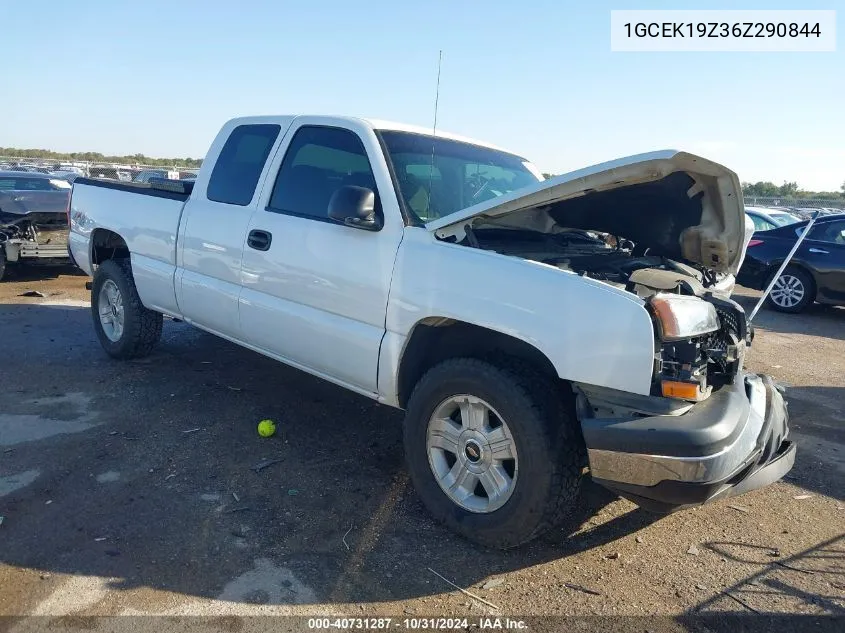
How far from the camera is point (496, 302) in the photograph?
10.1ft

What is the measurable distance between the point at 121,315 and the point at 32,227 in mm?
4939

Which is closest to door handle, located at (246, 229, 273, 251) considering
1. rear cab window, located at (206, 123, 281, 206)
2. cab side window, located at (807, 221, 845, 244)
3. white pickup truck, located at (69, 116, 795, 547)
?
white pickup truck, located at (69, 116, 795, 547)

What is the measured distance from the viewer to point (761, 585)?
304cm

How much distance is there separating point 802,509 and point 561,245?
2.03 m

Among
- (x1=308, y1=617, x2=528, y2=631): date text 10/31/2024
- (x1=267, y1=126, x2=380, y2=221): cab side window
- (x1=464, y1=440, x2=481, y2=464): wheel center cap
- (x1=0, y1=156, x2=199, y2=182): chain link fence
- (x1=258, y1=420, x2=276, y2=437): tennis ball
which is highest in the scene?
(x1=0, y1=156, x2=199, y2=182): chain link fence

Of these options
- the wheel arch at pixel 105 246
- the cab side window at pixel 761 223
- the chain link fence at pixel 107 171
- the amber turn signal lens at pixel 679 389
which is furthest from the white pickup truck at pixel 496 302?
the chain link fence at pixel 107 171

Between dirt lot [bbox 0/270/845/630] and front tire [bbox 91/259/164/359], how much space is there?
653 millimetres

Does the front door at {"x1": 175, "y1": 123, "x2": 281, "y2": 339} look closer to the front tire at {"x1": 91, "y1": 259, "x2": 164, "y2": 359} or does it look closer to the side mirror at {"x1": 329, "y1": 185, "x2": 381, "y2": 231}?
the front tire at {"x1": 91, "y1": 259, "x2": 164, "y2": 359}

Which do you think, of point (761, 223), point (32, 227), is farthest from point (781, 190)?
point (32, 227)

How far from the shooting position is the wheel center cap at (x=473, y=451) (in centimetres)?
321

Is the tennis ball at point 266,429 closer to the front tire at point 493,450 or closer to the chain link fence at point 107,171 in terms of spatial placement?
the front tire at point 493,450

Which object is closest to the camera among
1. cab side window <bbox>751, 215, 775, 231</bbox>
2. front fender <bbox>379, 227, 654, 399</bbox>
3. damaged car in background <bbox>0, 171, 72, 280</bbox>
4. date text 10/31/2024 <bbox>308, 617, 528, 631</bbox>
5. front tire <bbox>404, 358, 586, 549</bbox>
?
date text 10/31/2024 <bbox>308, 617, 528, 631</bbox>

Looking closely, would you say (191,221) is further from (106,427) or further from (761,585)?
(761,585)

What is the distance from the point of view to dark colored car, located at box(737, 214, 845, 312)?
990cm
